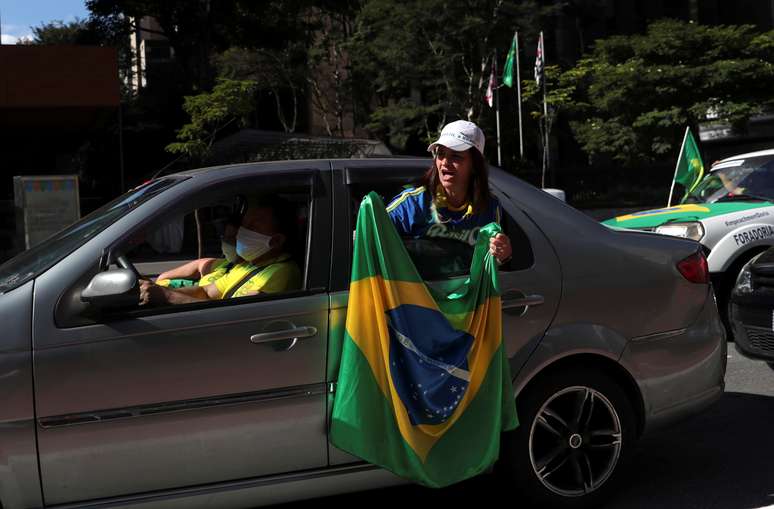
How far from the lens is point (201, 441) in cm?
350

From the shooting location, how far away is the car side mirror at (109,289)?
132 inches

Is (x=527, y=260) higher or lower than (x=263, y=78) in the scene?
lower

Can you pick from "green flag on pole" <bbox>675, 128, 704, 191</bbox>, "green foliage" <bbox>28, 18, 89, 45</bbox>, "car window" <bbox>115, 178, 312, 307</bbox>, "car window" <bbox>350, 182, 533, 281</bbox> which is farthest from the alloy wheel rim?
"green foliage" <bbox>28, 18, 89, 45</bbox>

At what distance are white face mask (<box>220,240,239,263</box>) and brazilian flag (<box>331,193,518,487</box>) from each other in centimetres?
92

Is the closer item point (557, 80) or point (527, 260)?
point (527, 260)

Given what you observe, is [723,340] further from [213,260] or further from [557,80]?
[557,80]

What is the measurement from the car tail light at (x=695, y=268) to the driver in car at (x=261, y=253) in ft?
6.14

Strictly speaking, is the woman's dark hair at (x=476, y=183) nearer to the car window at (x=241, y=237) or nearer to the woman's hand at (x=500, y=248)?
the woman's hand at (x=500, y=248)

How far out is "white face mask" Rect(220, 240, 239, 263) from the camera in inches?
175

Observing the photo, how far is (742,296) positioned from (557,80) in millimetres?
33316

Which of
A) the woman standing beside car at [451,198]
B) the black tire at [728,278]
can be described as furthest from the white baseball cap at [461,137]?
the black tire at [728,278]

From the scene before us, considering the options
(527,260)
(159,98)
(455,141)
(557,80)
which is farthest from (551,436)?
(159,98)

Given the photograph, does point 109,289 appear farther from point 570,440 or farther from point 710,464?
point 710,464

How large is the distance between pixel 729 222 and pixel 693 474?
4261mm
